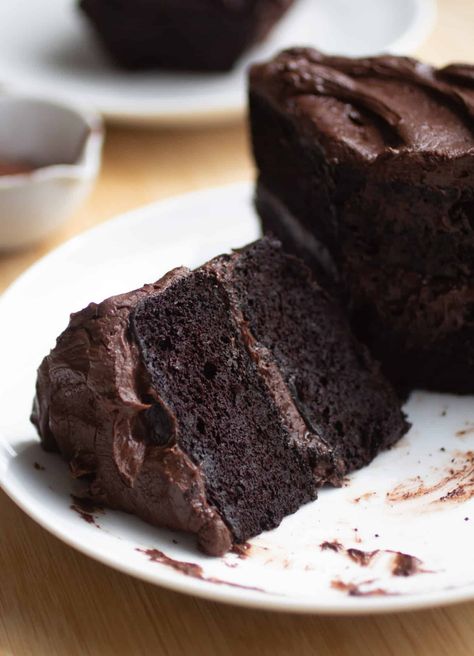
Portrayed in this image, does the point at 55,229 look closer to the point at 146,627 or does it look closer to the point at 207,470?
the point at 207,470

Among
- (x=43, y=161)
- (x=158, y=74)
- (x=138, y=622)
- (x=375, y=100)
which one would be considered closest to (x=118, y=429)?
(x=138, y=622)

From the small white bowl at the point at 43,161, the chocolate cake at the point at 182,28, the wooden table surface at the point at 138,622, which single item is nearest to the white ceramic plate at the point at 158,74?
the chocolate cake at the point at 182,28

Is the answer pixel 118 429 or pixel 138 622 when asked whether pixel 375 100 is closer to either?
pixel 118 429

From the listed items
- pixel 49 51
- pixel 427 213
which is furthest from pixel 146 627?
pixel 49 51

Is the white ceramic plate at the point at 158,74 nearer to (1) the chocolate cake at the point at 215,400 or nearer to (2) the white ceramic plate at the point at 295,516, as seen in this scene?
(2) the white ceramic plate at the point at 295,516

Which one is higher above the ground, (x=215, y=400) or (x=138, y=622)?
(x=215, y=400)

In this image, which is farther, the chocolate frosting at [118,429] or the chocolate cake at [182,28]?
the chocolate cake at [182,28]
